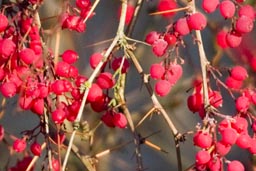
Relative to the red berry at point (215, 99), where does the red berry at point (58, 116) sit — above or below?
above

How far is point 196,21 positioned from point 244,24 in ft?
0.30

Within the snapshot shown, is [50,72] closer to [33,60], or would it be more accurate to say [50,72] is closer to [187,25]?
[33,60]

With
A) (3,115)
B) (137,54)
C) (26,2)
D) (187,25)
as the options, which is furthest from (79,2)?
(3,115)

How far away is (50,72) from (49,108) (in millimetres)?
85

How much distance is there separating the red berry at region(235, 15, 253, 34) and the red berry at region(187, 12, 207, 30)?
69mm

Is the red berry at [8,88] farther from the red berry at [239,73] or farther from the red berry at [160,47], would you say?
the red berry at [239,73]

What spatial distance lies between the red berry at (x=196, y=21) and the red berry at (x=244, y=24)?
7 centimetres

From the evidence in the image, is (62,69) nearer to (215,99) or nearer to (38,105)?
(38,105)

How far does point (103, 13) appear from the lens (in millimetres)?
2182

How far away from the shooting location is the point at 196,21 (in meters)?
1.24

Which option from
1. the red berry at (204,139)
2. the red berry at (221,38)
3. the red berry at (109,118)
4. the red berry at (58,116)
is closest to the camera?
the red berry at (204,139)

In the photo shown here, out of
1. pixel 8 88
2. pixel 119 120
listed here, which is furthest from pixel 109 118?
pixel 8 88

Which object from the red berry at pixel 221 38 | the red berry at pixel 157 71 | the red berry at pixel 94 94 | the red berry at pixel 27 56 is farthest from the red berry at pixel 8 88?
the red berry at pixel 221 38

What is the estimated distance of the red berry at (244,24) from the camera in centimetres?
125
